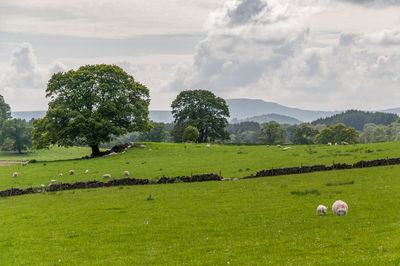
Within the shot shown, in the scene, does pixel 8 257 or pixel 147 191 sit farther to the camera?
pixel 147 191

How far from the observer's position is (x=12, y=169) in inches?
2219

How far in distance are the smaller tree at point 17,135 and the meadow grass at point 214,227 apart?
304ft

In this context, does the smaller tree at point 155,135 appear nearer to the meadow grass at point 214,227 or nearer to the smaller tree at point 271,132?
the smaller tree at point 271,132

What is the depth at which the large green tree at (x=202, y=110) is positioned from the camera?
322 feet

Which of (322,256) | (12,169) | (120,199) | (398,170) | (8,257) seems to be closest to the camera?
(322,256)

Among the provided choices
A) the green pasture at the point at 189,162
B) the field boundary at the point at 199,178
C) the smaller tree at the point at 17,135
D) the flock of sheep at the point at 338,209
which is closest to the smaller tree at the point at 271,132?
the green pasture at the point at 189,162

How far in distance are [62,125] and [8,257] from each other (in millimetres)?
49838

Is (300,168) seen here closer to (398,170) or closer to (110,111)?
(398,170)

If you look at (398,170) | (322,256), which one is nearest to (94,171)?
(398,170)

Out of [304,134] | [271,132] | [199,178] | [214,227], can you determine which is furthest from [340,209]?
[304,134]

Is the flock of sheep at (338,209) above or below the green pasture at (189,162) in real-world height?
below

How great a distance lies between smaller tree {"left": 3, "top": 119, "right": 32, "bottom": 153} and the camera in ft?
372

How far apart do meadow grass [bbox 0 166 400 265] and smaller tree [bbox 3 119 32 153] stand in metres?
92.8

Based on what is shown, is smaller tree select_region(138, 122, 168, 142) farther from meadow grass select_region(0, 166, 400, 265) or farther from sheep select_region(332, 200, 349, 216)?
sheep select_region(332, 200, 349, 216)
